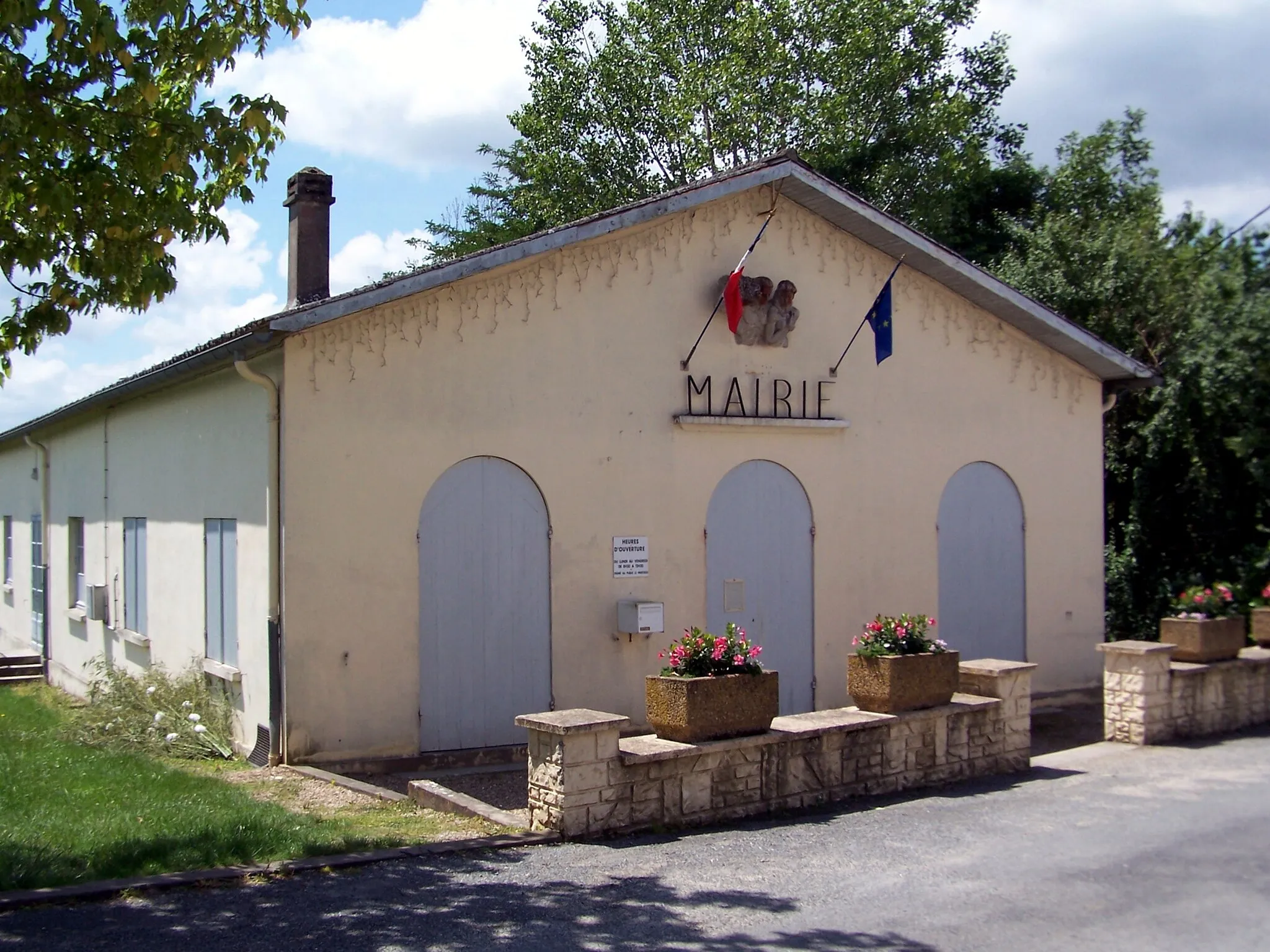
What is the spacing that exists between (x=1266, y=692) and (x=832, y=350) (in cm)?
554

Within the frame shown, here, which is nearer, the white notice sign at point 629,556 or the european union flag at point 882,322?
the white notice sign at point 629,556

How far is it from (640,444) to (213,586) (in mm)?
4163

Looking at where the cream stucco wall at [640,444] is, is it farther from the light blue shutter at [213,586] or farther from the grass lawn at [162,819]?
the light blue shutter at [213,586]

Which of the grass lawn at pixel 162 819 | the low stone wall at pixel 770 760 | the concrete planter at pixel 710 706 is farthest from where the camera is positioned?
the concrete planter at pixel 710 706

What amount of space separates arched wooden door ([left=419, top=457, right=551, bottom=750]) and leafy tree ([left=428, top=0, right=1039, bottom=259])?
55.6 ft

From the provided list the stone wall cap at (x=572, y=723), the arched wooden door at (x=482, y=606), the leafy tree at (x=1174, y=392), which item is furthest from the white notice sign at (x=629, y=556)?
the leafy tree at (x=1174, y=392)

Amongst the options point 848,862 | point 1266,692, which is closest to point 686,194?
Answer: point 848,862

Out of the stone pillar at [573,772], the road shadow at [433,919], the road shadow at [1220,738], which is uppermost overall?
the stone pillar at [573,772]

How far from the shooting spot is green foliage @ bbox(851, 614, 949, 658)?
375 inches

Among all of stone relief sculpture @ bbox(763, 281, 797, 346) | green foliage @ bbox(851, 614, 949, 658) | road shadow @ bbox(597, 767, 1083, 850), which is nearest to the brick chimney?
stone relief sculpture @ bbox(763, 281, 797, 346)

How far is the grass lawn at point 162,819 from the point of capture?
6.55 metres

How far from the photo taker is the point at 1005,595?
47.3 ft

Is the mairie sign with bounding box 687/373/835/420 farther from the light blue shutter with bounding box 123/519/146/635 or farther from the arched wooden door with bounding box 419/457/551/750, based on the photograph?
the light blue shutter with bounding box 123/519/146/635

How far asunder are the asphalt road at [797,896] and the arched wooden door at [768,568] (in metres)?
3.90
